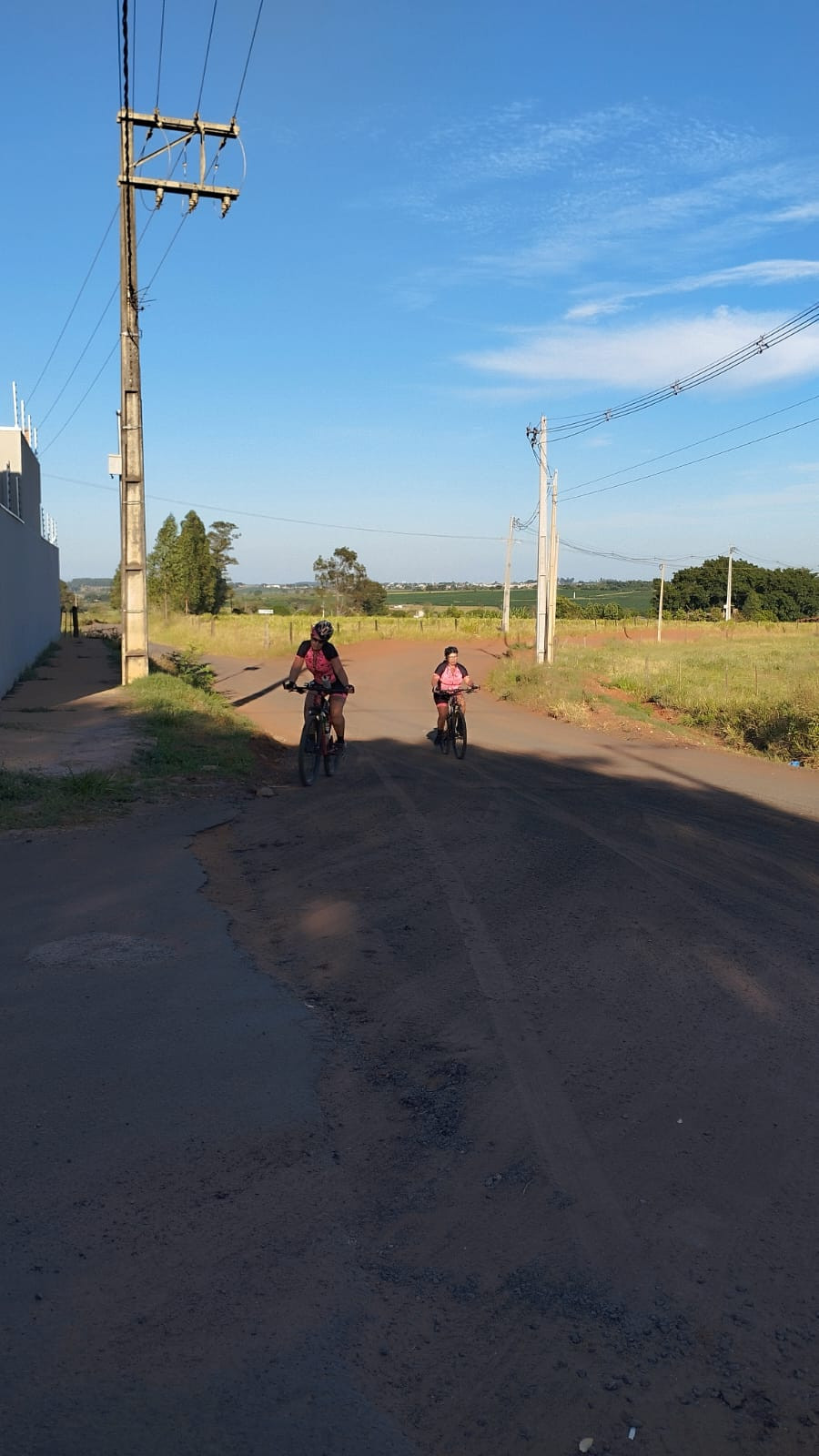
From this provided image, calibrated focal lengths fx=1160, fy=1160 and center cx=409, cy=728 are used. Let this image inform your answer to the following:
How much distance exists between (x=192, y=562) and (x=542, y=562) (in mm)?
53061

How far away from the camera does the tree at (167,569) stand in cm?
7875

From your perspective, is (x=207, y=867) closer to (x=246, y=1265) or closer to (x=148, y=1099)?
(x=148, y=1099)

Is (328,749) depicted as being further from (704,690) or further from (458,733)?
(704,690)

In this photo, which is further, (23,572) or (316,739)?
(23,572)

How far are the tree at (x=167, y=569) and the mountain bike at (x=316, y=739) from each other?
64507 millimetres

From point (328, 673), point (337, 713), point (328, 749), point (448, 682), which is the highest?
point (328, 673)

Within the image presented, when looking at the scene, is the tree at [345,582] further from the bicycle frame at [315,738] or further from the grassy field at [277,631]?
the bicycle frame at [315,738]

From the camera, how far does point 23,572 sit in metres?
27.4

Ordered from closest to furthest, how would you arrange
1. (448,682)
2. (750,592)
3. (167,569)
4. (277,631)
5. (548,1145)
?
1. (548,1145)
2. (448,682)
3. (277,631)
4. (167,569)
5. (750,592)

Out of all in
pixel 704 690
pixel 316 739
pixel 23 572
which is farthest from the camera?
pixel 23 572

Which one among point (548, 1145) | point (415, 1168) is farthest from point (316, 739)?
point (415, 1168)

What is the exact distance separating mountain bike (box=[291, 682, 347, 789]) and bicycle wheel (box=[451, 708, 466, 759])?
3061mm

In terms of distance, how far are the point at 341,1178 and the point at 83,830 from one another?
668 cm

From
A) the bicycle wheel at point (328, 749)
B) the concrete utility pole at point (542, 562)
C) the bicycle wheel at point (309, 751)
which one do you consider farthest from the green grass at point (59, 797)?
the concrete utility pole at point (542, 562)
